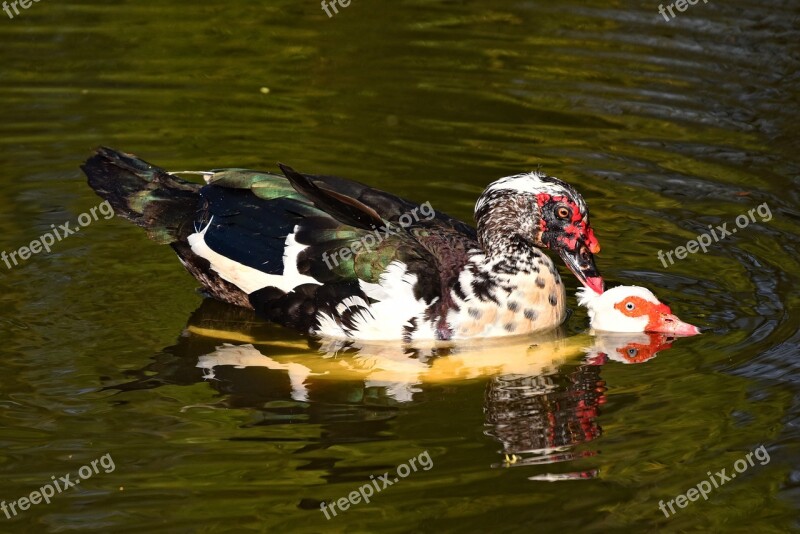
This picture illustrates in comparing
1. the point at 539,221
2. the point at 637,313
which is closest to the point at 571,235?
the point at 539,221

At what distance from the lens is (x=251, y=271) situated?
829cm

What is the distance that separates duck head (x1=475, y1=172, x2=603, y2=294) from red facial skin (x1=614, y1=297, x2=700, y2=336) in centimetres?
22

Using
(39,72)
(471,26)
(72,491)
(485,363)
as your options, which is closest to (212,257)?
(485,363)

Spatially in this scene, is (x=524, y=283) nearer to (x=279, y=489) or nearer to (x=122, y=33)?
(x=279, y=489)

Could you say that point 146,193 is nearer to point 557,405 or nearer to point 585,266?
point 585,266

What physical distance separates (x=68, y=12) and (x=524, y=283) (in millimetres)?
7228

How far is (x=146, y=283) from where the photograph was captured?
8859 millimetres

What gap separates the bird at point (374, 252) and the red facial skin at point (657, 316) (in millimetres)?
231

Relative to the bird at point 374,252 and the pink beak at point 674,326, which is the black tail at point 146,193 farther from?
the pink beak at point 674,326

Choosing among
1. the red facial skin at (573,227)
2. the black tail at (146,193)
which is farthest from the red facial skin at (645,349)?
the black tail at (146,193)

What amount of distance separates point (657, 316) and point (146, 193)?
328cm

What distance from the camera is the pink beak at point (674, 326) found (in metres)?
8.10

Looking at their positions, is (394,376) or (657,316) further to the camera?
(657,316)

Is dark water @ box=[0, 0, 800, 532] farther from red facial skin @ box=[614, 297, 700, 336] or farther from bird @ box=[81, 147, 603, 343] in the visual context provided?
bird @ box=[81, 147, 603, 343]
